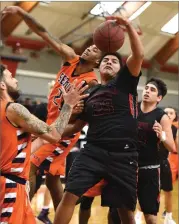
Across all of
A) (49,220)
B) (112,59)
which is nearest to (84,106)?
(112,59)

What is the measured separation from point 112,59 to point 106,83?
9.1 inches

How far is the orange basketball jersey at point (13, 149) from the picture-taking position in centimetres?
296

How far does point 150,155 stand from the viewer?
4.22 metres

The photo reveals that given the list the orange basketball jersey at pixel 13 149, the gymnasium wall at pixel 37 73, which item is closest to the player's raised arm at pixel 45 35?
the orange basketball jersey at pixel 13 149

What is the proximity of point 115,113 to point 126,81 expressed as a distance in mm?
287

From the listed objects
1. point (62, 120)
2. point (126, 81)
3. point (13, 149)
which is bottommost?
point (13, 149)

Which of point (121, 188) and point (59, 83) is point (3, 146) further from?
point (59, 83)

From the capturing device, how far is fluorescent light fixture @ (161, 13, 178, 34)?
15039 mm

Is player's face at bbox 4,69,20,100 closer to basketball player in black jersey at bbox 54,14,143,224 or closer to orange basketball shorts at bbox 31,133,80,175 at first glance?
basketball player in black jersey at bbox 54,14,143,224

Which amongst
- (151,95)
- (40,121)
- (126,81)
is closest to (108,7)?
(151,95)

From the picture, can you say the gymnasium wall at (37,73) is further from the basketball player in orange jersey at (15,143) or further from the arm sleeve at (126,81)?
the basketball player in orange jersey at (15,143)

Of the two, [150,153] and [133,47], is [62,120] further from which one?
[150,153]

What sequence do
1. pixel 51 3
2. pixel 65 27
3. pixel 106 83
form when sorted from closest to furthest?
pixel 106 83, pixel 51 3, pixel 65 27

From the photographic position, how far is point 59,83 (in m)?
4.42
